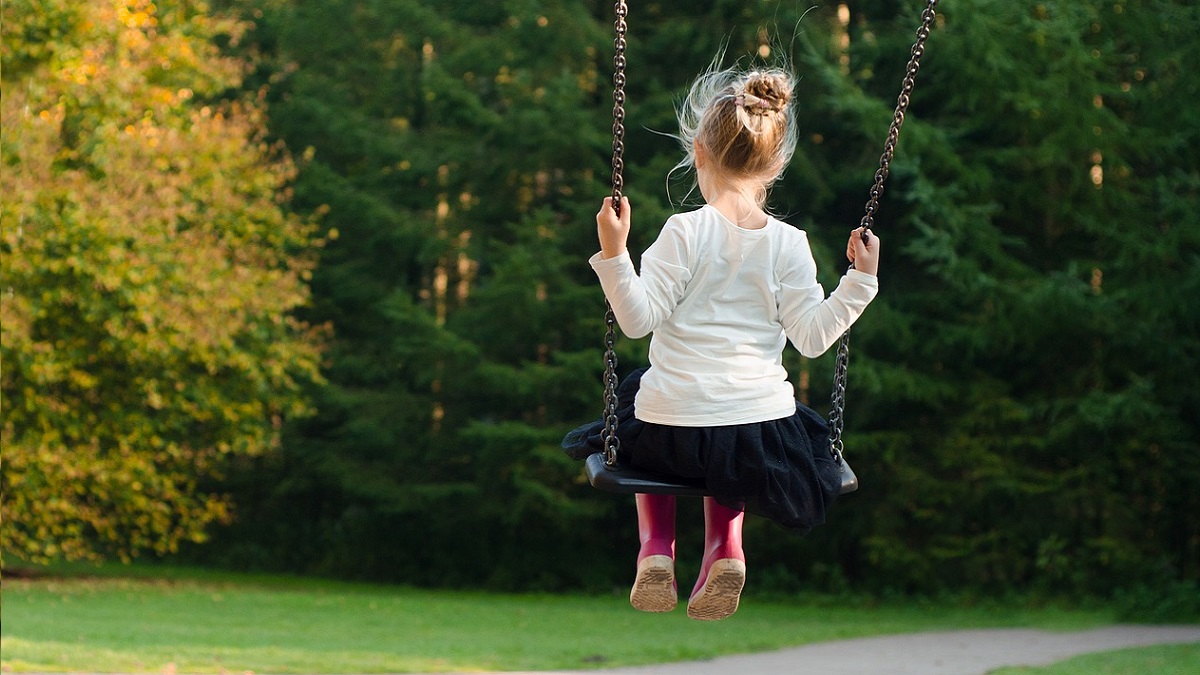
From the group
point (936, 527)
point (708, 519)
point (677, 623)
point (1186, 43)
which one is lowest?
point (677, 623)

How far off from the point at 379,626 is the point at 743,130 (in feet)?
31.5

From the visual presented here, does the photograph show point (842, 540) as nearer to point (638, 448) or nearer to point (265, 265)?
point (265, 265)

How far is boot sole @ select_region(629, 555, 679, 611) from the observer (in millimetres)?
3572

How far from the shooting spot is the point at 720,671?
10.3 m

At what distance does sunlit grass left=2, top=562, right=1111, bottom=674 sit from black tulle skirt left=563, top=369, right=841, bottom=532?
6.99 m

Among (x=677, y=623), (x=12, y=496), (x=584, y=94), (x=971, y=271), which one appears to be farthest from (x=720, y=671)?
(x=12, y=496)

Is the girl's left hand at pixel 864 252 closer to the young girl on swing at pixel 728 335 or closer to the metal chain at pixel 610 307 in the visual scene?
the young girl on swing at pixel 728 335

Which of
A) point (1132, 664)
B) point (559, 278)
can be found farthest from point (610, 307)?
point (559, 278)

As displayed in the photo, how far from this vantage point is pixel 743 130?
3521mm

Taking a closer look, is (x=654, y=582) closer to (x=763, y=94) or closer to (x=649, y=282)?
A: (x=649, y=282)

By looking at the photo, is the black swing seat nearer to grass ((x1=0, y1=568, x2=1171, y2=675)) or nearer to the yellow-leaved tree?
grass ((x1=0, y1=568, x2=1171, y2=675))

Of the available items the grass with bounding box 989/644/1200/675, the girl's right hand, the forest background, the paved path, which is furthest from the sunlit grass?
the girl's right hand

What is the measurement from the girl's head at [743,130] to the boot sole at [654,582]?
97 cm

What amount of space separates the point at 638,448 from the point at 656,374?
192 millimetres
